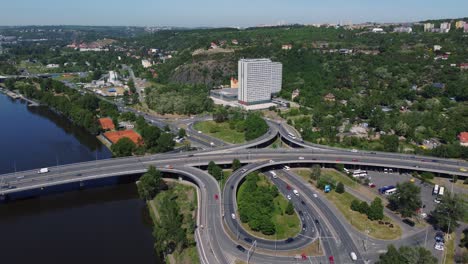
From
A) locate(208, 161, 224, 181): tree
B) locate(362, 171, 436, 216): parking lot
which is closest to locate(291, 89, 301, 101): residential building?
locate(362, 171, 436, 216): parking lot

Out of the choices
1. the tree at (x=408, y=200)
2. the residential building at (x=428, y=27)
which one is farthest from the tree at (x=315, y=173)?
the residential building at (x=428, y=27)

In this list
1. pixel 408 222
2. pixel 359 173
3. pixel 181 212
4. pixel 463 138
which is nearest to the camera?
pixel 408 222

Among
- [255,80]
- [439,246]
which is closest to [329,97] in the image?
[255,80]

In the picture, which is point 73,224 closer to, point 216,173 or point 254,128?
point 216,173

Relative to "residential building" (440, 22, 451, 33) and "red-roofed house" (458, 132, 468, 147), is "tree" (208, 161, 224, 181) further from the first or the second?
"residential building" (440, 22, 451, 33)

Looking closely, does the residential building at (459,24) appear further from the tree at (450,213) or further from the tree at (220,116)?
the tree at (450,213)

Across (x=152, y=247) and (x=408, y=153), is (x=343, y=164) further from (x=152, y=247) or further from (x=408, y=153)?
(x=152, y=247)

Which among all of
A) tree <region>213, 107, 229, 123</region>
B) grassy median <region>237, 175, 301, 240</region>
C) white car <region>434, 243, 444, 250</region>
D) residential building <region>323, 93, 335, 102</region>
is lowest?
white car <region>434, 243, 444, 250</region>

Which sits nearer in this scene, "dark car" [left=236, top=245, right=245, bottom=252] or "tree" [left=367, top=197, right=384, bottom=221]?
"dark car" [left=236, top=245, right=245, bottom=252]

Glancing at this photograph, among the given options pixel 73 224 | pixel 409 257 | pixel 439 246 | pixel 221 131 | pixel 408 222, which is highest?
pixel 221 131
